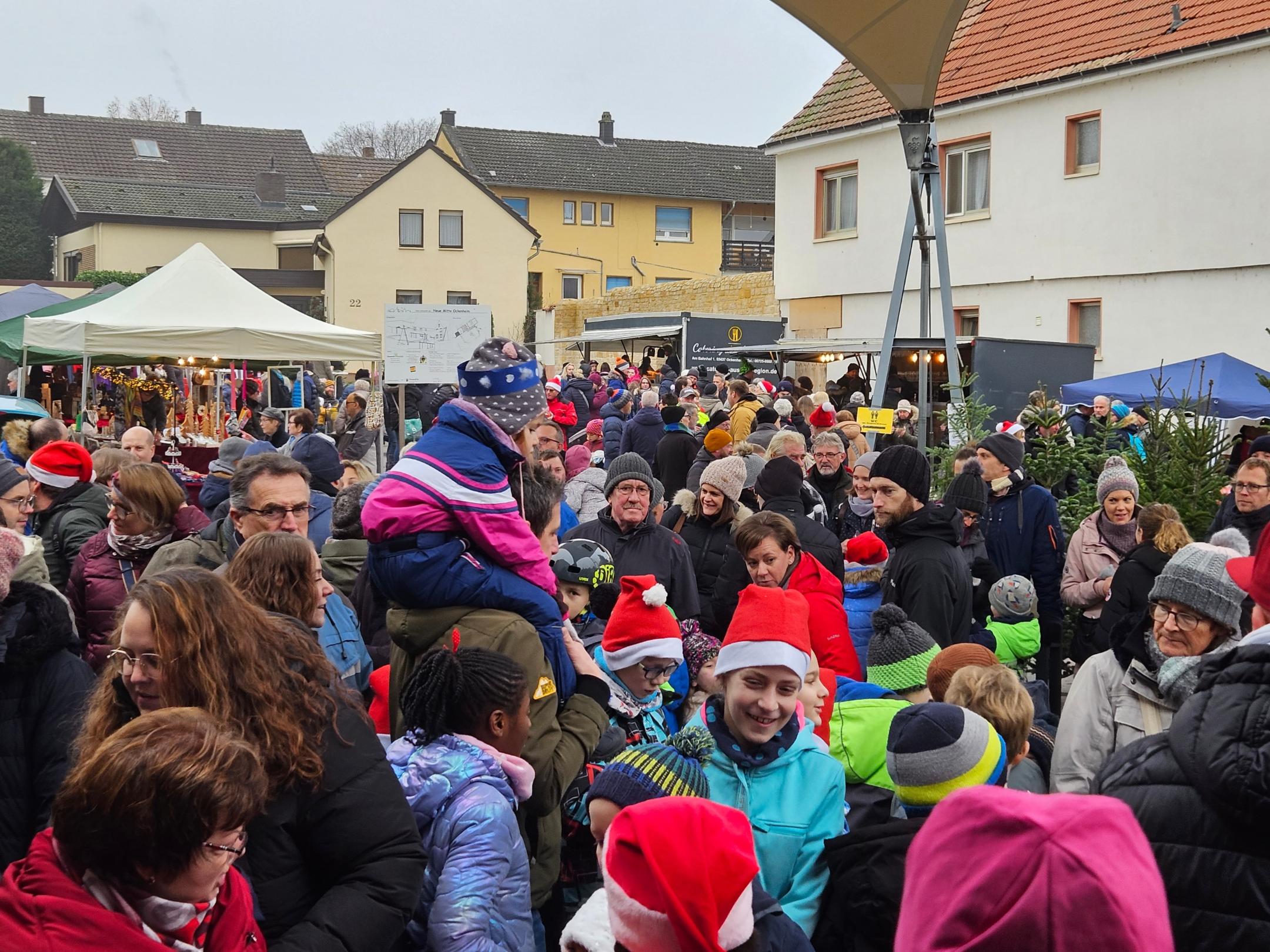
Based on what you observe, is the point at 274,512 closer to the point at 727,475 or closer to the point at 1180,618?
the point at 727,475

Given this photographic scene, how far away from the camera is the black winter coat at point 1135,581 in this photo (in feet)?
20.3

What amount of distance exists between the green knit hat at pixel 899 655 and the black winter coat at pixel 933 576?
34.4 inches

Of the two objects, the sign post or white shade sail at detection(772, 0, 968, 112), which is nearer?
white shade sail at detection(772, 0, 968, 112)

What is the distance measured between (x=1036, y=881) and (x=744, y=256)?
5940 centimetres

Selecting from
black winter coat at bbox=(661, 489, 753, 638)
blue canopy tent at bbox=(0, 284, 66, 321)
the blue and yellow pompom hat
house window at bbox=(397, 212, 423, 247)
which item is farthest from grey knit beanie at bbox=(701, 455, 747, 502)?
house window at bbox=(397, 212, 423, 247)

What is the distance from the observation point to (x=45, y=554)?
6035mm

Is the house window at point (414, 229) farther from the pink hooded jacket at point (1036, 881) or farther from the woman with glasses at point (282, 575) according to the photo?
the pink hooded jacket at point (1036, 881)

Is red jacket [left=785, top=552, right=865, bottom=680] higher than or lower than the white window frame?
lower

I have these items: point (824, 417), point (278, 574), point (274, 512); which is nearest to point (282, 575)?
point (278, 574)

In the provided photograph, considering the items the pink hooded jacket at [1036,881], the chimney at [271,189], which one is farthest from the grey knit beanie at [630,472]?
the chimney at [271,189]

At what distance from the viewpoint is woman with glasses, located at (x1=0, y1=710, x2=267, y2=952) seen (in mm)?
2043

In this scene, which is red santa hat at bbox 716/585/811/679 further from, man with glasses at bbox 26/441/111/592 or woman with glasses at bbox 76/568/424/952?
man with glasses at bbox 26/441/111/592

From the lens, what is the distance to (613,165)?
5872cm

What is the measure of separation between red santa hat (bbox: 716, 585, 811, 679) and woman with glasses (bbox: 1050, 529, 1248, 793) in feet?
3.32
